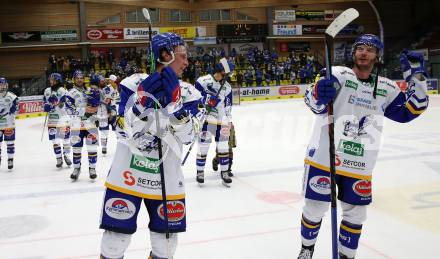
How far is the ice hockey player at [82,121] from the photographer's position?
7.85 metres

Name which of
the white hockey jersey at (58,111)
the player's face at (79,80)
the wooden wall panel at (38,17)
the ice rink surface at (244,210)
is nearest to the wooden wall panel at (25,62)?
the wooden wall panel at (38,17)

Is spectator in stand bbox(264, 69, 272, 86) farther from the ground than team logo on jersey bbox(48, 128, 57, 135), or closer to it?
farther from the ground

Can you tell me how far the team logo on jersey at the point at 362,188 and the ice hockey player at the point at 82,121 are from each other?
541 centimetres

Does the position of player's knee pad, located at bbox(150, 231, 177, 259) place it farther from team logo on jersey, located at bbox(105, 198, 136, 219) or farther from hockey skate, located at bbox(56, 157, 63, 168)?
hockey skate, located at bbox(56, 157, 63, 168)

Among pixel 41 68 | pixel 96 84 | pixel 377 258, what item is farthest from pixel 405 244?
pixel 41 68

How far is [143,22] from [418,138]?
2262 centimetres

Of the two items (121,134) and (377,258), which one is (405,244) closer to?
(377,258)

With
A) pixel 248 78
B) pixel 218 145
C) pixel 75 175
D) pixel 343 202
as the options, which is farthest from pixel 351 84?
pixel 248 78

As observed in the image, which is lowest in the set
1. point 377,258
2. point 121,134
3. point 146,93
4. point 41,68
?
point 377,258

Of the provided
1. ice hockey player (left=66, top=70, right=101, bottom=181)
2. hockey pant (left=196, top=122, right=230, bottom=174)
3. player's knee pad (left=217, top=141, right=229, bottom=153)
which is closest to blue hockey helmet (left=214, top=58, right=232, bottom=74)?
hockey pant (left=196, top=122, right=230, bottom=174)

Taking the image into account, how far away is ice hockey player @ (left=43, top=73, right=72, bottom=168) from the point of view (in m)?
9.21

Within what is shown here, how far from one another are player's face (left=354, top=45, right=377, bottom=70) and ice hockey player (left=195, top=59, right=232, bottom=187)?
375 centimetres

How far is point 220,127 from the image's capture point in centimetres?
726

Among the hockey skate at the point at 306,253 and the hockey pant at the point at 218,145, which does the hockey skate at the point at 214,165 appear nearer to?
the hockey pant at the point at 218,145
